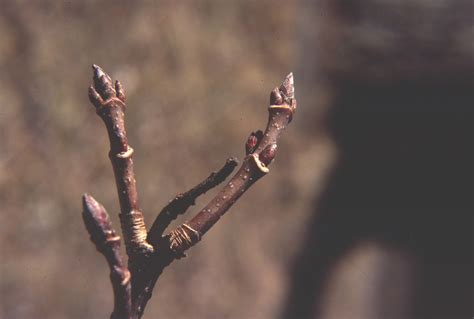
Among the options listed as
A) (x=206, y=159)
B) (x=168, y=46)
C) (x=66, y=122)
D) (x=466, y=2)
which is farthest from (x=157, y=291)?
(x=466, y=2)

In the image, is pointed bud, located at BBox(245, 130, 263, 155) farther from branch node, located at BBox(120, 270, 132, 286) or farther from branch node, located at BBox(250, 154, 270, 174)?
branch node, located at BBox(120, 270, 132, 286)

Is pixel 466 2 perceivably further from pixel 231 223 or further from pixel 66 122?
pixel 66 122

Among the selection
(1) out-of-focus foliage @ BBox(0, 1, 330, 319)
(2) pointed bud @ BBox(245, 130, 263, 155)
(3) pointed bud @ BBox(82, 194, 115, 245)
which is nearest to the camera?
(3) pointed bud @ BBox(82, 194, 115, 245)

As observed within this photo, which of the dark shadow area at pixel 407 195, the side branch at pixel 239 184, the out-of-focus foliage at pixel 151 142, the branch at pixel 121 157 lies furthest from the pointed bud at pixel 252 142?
the dark shadow area at pixel 407 195

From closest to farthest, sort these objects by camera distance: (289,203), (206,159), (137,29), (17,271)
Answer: (17,271), (137,29), (206,159), (289,203)

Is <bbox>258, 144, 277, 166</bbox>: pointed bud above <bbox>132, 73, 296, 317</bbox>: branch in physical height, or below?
above

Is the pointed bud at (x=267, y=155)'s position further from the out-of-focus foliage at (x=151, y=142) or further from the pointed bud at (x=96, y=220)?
the out-of-focus foliage at (x=151, y=142)

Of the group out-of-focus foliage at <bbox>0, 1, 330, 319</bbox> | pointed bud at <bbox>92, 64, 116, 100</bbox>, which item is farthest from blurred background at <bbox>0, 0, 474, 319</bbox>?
pointed bud at <bbox>92, 64, 116, 100</bbox>

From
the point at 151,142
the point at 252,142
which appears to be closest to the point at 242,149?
the point at 151,142
